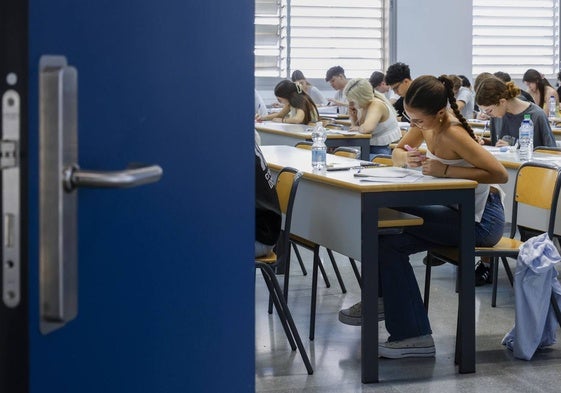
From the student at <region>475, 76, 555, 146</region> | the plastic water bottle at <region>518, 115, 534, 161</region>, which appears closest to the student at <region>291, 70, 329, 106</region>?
the student at <region>475, 76, 555, 146</region>

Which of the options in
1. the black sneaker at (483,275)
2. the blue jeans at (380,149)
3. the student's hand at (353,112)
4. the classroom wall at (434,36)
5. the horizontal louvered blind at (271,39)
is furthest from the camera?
the classroom wall at (434,36)

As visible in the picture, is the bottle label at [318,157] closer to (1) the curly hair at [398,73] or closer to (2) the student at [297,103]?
(1) the curly hair at [398,73]

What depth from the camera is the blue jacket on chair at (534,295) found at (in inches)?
147

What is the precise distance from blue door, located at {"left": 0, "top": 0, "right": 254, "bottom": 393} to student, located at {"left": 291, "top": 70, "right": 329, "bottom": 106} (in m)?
10.5

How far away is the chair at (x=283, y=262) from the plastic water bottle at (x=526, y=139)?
6.37 feet

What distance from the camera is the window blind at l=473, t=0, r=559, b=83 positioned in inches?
545

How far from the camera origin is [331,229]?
13.1ft

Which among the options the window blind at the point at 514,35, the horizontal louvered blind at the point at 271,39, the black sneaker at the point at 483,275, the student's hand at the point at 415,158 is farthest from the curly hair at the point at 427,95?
the window blind at the point at 514,35

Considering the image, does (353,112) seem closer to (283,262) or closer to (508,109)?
(508,109)

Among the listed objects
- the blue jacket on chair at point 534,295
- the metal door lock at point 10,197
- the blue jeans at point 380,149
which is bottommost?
the blue jacket on chair at point 534,295

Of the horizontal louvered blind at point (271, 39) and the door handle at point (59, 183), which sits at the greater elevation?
the horizontal louvered blind at point (271, 39)

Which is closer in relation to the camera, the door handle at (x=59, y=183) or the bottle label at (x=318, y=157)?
the door handle at (x=59, y=183)

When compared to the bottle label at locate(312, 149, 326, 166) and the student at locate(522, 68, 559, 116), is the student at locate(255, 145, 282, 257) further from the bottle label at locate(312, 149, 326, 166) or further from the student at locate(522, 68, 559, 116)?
the student at locate(522, 68, 559, 116)

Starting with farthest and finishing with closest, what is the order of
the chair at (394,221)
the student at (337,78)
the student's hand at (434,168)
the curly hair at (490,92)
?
the student at (337,78) < the curly hair at (490,92) < the student's hand at (434,168) < the chair at (394,221)
